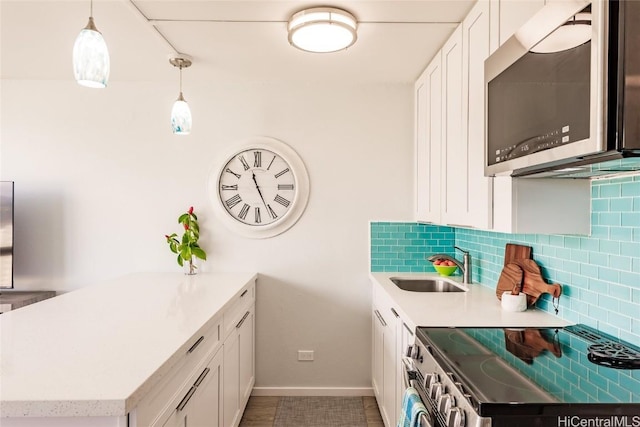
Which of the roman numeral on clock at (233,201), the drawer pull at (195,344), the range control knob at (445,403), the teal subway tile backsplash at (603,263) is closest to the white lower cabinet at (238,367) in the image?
the drawer pull at (195,344)

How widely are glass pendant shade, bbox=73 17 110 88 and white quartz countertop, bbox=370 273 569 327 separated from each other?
1.52 metres

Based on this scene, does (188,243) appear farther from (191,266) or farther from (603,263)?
(603,263)

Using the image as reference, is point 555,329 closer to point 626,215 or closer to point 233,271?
point 626,215

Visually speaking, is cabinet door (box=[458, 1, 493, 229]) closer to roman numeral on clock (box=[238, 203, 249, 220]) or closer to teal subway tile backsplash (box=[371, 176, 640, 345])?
teal subway tile backsplash (box=[371, 176, 640, 345])

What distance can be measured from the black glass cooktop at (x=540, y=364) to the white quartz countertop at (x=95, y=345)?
34.9 inches

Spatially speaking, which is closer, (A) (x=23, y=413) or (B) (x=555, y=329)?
(A) (x=23, y=413)

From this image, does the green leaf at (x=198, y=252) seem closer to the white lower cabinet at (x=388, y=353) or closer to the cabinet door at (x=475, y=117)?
the white lower cabinet at (x=388, y=353)

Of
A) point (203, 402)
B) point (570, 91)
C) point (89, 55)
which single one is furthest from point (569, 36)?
point (203, 402)

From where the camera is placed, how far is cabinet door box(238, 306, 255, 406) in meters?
2.51

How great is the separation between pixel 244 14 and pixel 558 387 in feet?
6.36

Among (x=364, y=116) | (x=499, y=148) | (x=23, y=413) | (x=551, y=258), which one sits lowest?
(x=23, y=413)

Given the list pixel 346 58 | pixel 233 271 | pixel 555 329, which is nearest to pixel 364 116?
pixel 346 58

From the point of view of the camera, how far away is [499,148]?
1.36 m

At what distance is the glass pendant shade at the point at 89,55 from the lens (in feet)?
4.43
